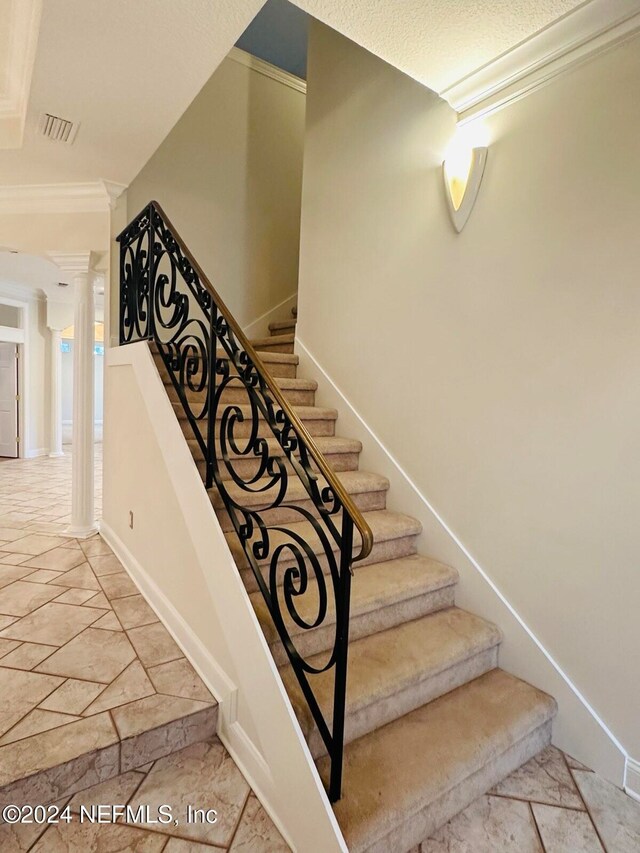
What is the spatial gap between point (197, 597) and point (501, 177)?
7.58ft

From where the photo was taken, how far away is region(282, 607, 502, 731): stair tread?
1.57m

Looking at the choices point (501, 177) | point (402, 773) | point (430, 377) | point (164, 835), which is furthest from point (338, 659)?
point (501, 177)

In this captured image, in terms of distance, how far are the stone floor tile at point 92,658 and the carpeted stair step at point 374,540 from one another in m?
0.73

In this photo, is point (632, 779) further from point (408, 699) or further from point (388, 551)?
point (388, 551)

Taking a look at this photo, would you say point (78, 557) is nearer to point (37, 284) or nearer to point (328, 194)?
point (328, 194)

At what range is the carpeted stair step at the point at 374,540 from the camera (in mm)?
1849

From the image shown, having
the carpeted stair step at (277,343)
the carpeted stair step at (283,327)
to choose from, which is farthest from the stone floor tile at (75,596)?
the carpeted stair step at (283,327)

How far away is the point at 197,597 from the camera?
2.02m

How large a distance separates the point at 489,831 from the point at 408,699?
425 mm

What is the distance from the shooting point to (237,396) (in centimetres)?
281

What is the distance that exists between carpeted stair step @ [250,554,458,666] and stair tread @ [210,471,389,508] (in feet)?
1.35

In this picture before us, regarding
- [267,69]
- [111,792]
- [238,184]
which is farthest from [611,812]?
[267,69]

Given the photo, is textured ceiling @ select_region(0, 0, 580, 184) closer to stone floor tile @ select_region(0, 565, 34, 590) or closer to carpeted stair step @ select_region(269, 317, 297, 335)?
carpeted stair step @ select_region(269, 317, 297, 335)

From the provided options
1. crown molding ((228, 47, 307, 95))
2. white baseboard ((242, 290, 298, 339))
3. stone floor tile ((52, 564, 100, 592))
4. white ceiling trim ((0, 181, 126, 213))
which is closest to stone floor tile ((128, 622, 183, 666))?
stone floor tile ((52, 564, 100, 592))
